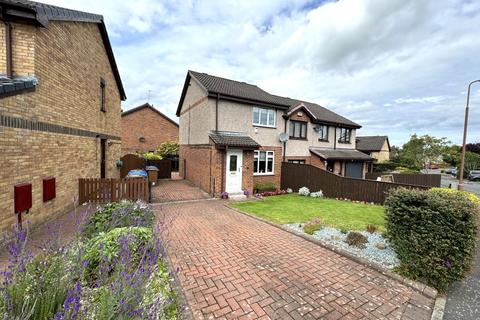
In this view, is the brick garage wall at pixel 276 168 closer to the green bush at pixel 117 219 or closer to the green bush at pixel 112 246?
the green bush at pixel 117 219

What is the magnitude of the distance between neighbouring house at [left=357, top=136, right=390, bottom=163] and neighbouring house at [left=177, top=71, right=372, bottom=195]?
2019cm

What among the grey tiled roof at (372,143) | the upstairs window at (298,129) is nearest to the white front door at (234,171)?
the upstairs window at (298,129)

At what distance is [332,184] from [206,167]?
7848mm

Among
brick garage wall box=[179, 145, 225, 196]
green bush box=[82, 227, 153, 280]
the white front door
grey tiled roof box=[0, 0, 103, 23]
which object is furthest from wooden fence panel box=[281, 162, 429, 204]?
grey tiled roof box=[0, 0, 103, 23]

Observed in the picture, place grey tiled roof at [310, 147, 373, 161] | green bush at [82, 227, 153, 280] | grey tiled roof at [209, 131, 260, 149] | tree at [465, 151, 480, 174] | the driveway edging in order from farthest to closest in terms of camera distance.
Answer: tree at [465, 151, 480, 174], grey tiled roof at [310, 147, 373, 161], grey tiled roof at [209, 131, 260, 149], the driveway edging, green bush at [82, 227, 153, 280]

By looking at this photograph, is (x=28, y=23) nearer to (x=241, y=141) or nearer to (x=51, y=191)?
(x=51, y=191)

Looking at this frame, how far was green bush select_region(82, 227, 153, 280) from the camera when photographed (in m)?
3.37

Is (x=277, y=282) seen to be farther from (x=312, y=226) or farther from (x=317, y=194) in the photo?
(x=317, y=194)

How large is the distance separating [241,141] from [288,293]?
9670 millimetres

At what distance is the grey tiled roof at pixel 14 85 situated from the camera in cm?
469

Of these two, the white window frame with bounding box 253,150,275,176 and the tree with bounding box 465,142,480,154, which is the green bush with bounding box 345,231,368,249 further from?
the tree with bounding box 465,142,480,154

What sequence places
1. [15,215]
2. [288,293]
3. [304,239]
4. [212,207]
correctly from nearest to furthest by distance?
[288,293] < [15,215] < [304,239] < [212,207]

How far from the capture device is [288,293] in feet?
12.5

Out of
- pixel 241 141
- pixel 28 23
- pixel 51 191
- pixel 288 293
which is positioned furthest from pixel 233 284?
pixel 241 141
